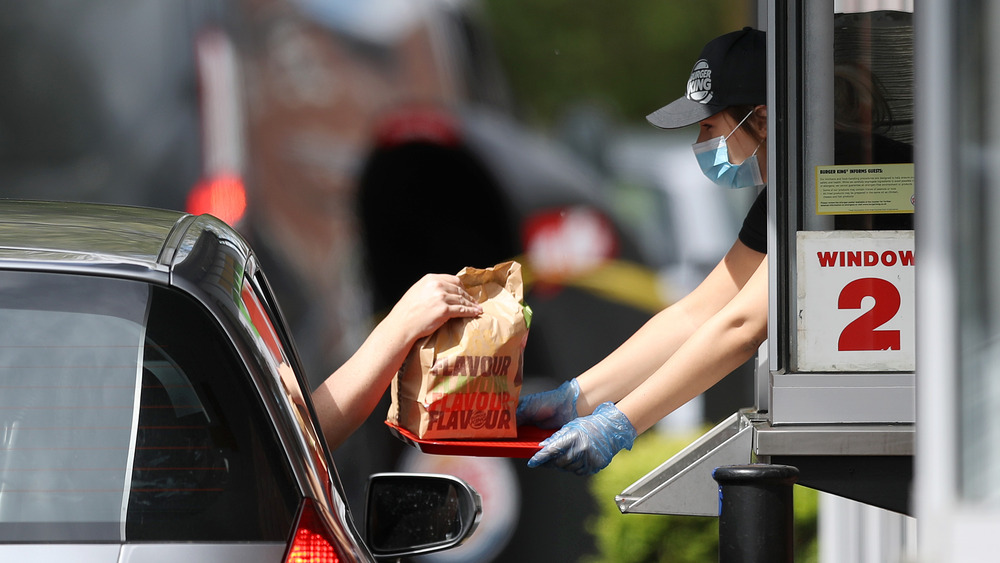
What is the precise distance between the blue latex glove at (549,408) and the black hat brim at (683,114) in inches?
38.4

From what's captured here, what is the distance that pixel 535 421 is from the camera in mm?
3836

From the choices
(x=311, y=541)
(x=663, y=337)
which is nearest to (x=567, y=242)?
(x=663, y=337)

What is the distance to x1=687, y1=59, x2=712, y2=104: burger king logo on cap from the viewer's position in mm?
3652

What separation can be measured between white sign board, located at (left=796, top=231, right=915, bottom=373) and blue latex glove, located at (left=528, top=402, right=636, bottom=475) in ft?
2.13

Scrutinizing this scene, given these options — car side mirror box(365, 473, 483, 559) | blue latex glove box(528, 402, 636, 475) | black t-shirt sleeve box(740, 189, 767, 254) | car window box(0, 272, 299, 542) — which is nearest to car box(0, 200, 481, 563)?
car window box(0, 272, 299, 542)

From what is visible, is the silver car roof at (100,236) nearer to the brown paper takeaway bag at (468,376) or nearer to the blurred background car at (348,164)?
the brown paper takeaway bag at (468,376)

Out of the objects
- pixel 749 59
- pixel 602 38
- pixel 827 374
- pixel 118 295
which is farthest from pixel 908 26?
pixel 118 295

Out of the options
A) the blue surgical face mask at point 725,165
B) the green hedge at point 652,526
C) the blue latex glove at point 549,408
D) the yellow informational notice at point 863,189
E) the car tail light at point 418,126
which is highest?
the car tail light at point 418,126

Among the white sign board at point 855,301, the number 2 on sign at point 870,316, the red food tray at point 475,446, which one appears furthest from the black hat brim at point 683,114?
the red food tray at point 475,446

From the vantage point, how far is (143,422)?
1714mm

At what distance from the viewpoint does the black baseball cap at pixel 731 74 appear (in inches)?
142

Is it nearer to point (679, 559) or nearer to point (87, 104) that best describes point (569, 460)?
point (679, 559)

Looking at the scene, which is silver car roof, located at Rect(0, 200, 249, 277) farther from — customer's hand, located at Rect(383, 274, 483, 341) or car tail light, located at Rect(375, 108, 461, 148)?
car tail light, located at Rect(375, 108, 461, 148)

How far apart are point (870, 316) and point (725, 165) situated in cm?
80
